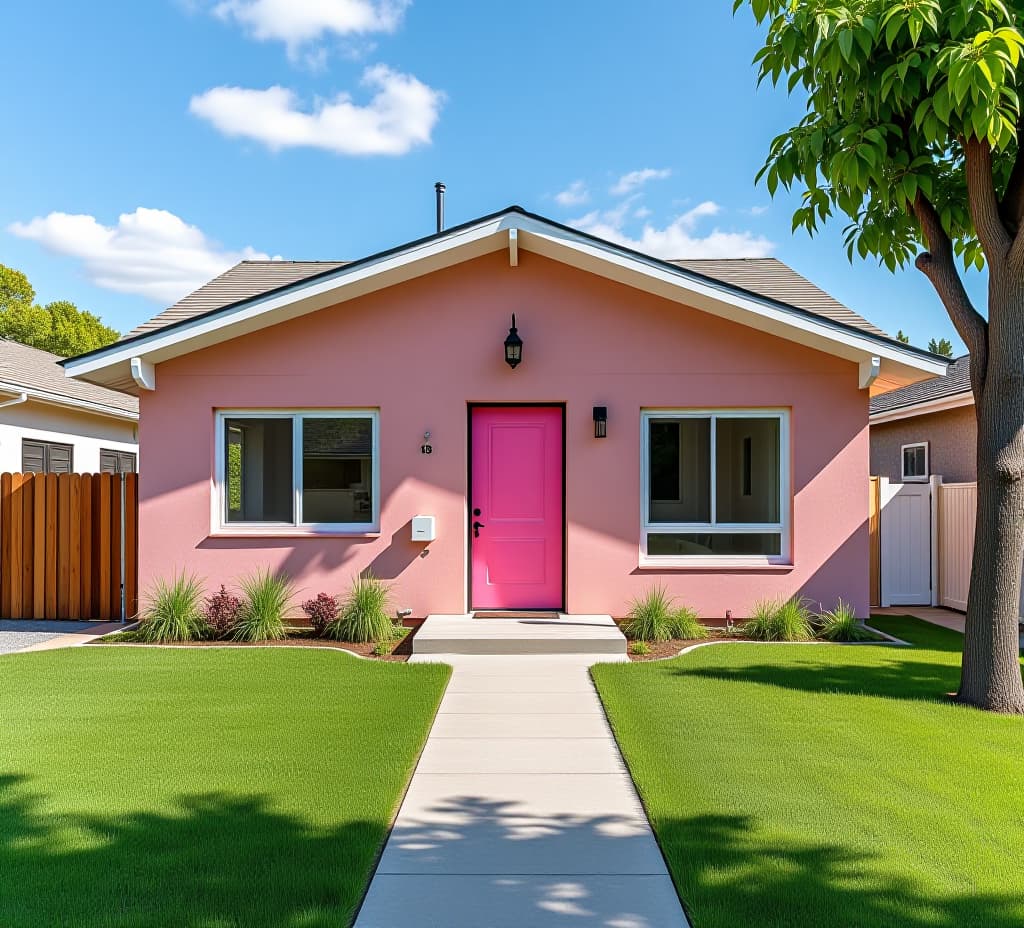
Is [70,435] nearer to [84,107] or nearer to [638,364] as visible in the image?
[84,107]

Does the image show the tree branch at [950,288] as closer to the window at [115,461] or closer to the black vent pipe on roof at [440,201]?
the black vent pipe on roof at [440,201]

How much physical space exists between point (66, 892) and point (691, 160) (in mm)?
13265

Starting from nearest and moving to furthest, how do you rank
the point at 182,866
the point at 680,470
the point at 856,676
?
the point at 182,866 < the point at 856,676 < the point at 680,470

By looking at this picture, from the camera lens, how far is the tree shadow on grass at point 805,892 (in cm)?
281

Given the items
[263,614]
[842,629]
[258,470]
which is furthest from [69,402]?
[842,629]

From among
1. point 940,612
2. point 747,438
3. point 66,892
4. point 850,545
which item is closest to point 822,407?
point 747,438

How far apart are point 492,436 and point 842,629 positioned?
4.55 meters

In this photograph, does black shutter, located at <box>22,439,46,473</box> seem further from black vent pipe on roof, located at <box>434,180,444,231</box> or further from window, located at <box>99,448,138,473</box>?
black vent pipe on roof, located at <box>434,180,444,231</box>

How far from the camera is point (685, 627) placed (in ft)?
27.3

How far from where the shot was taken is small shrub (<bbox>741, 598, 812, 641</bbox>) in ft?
27.2

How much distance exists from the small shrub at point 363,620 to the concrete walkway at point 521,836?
2.70m

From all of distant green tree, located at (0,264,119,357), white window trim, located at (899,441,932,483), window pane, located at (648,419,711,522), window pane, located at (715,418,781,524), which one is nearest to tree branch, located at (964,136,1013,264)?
window pane, located at (715,418,781,524)

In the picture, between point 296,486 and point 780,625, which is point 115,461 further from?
point 780,625

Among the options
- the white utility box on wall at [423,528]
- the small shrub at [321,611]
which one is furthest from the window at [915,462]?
the small shrub at [321,611]
